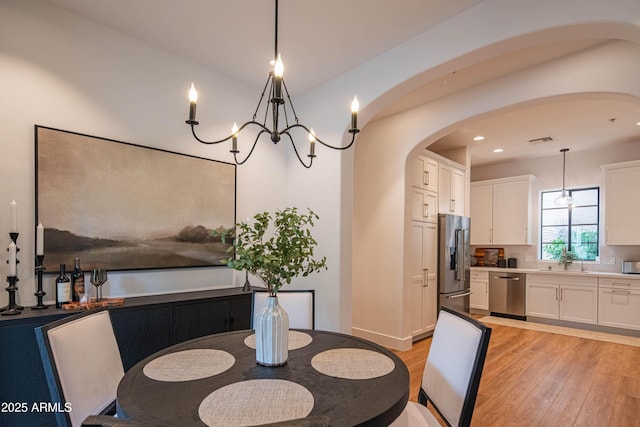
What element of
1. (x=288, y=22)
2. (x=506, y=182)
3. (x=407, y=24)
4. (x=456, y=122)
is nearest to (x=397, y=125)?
(x=456, y=122)

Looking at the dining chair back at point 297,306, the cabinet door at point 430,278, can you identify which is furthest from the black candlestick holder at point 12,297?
the cabinet door at point 430,278

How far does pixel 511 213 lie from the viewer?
600cm

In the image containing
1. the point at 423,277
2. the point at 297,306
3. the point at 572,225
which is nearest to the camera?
the point at 297,306

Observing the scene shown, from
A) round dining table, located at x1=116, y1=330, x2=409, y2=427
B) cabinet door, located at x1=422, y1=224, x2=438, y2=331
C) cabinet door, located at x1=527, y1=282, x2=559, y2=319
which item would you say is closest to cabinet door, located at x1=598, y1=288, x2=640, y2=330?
cabinet door, located at x1=527, y1=282, x2=559, y2=319

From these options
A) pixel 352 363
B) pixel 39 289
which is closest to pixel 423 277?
pixel 352 363

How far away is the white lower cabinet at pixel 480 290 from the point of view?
5.88 metres

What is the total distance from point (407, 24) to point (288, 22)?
0.89 m

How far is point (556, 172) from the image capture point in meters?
5.83

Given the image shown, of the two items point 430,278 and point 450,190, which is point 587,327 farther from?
point 450,190

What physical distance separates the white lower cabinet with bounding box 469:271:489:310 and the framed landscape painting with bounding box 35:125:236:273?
4.82m

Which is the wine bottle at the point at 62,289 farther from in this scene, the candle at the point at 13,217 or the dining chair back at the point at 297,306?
the dining chair back at the point at 297,306

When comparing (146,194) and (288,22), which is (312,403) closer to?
(146,194)

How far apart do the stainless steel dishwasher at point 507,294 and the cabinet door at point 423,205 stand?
7.33 ft

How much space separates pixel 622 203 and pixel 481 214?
2.03 meters
